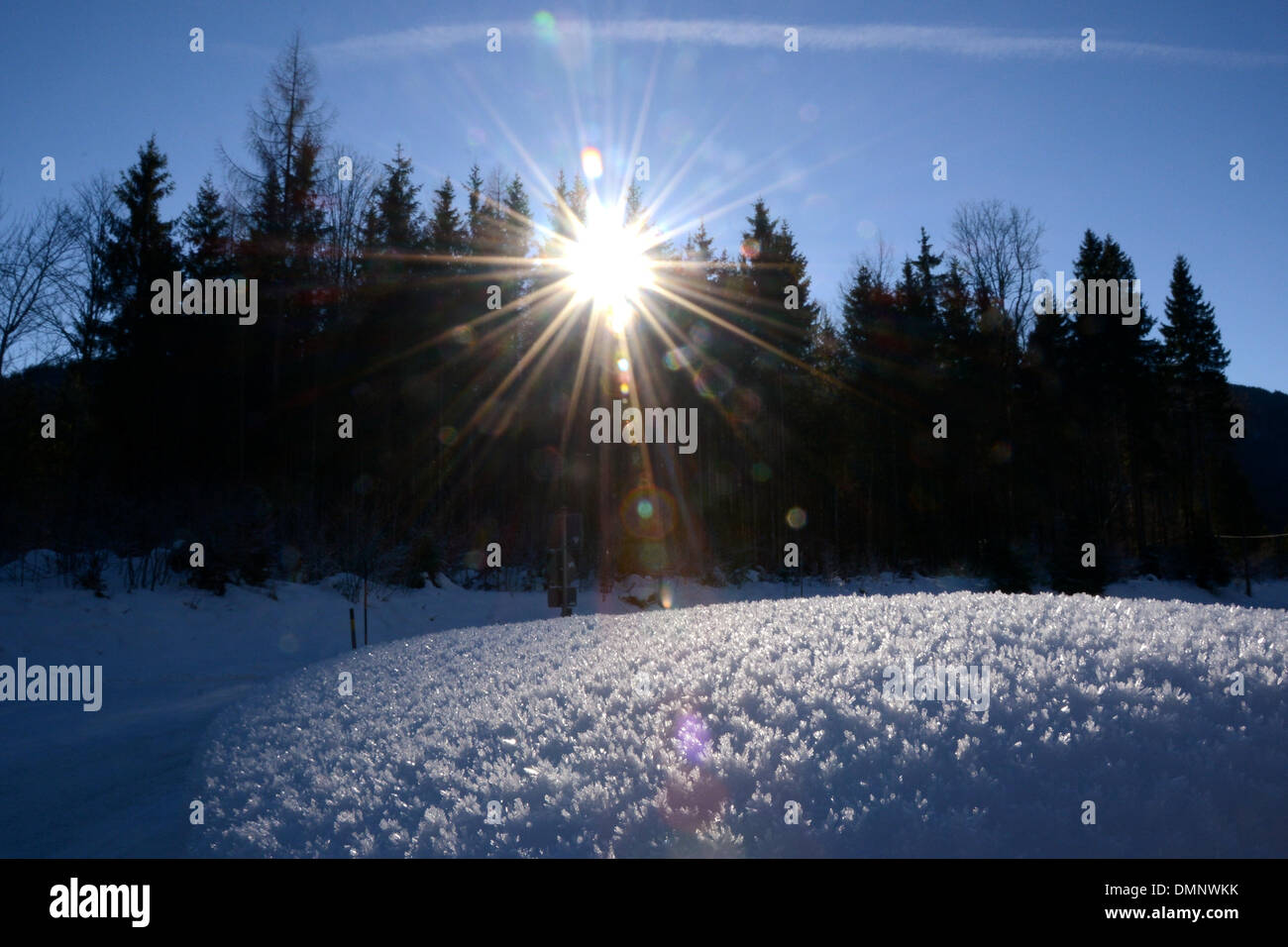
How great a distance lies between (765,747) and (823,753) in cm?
20

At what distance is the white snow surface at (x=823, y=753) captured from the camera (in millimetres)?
2053

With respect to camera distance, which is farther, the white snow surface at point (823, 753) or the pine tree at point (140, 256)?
the pine tree at point (140, 256)

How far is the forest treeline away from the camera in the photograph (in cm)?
2598

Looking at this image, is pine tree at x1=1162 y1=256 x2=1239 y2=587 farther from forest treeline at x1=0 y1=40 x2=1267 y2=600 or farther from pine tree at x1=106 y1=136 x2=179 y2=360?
pine tree at x1=106 y1=136 x2=179 y2=360

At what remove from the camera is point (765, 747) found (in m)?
2.52

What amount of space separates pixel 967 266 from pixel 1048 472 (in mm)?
9819

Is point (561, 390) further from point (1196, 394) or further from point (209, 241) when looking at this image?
point (1196, 394)

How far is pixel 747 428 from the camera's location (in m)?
30.4

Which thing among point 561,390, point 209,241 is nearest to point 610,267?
point 561,390

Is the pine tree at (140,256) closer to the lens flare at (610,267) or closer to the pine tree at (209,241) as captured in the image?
the pine tree at (209,241)

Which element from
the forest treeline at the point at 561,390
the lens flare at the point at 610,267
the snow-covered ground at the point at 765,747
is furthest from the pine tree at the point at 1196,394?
the snow-covered ground at the point at 765,747
